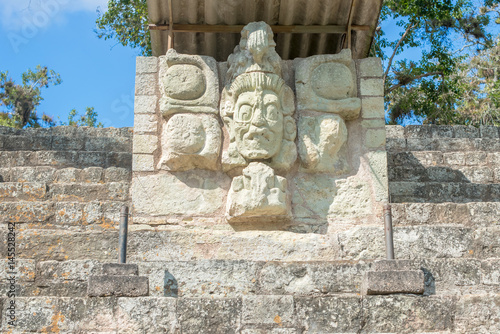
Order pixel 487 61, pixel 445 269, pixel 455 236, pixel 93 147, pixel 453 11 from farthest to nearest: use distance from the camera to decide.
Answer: pixel 487 61 → pixel 453 11 → pixel 93 147 → pixel 455 236 → pixel 445 269

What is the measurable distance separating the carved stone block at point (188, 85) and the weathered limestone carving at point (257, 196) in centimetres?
72

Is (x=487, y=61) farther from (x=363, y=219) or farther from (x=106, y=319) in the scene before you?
(x=106, y=319)

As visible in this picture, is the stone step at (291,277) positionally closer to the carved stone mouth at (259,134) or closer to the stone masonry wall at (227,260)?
the stone masonry wall at (227,260)

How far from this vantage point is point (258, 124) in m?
5.83

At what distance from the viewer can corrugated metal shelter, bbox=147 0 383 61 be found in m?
6.48

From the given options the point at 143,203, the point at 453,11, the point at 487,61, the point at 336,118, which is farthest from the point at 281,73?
the point at 487,61

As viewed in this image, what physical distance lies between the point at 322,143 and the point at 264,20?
1480 millimetres

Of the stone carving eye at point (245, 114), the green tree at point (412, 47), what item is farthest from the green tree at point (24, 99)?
the stone carving eye at point (245, 114)

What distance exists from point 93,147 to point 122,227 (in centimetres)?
358

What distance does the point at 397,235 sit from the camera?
216 inches

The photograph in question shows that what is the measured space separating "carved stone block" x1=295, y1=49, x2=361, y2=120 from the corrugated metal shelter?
0.40 metres

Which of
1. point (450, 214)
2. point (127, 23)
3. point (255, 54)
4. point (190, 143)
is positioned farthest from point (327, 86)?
point (127, 23)

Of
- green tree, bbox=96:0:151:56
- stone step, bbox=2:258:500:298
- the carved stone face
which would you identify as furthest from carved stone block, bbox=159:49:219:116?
green tree, bbox=96:0:151:56

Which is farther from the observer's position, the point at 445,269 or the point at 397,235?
the point at 397,235
